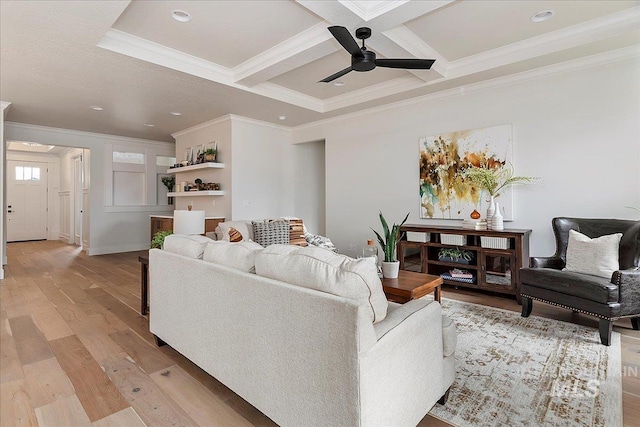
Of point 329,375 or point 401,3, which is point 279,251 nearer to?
point 329,375

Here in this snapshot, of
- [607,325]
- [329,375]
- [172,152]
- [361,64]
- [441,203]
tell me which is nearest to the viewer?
[329,375]

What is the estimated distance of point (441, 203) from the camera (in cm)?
452

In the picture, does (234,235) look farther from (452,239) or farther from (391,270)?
(452,239)

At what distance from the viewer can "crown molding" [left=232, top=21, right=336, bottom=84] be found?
123 inches

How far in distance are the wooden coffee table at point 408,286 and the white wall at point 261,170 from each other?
3.67 m

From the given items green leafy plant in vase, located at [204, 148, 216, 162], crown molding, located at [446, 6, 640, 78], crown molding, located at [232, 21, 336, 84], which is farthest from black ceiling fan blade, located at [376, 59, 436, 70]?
green leafy plant in vase, located at [204, 148, 216, 162]

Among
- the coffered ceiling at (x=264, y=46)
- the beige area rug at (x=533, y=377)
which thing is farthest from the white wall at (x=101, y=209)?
the beige area rug at (x=533, y=377)

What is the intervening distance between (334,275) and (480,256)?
3123 millimetres

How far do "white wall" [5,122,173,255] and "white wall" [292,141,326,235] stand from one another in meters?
3.70

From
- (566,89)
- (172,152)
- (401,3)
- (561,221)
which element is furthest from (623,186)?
(172,152)

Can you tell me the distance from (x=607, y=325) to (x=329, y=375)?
249 centimetres

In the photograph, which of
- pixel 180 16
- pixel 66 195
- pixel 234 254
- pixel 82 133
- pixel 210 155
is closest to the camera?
pixel 234 254

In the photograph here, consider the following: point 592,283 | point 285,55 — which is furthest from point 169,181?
point 592,283

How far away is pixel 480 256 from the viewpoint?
3854 millimetres
